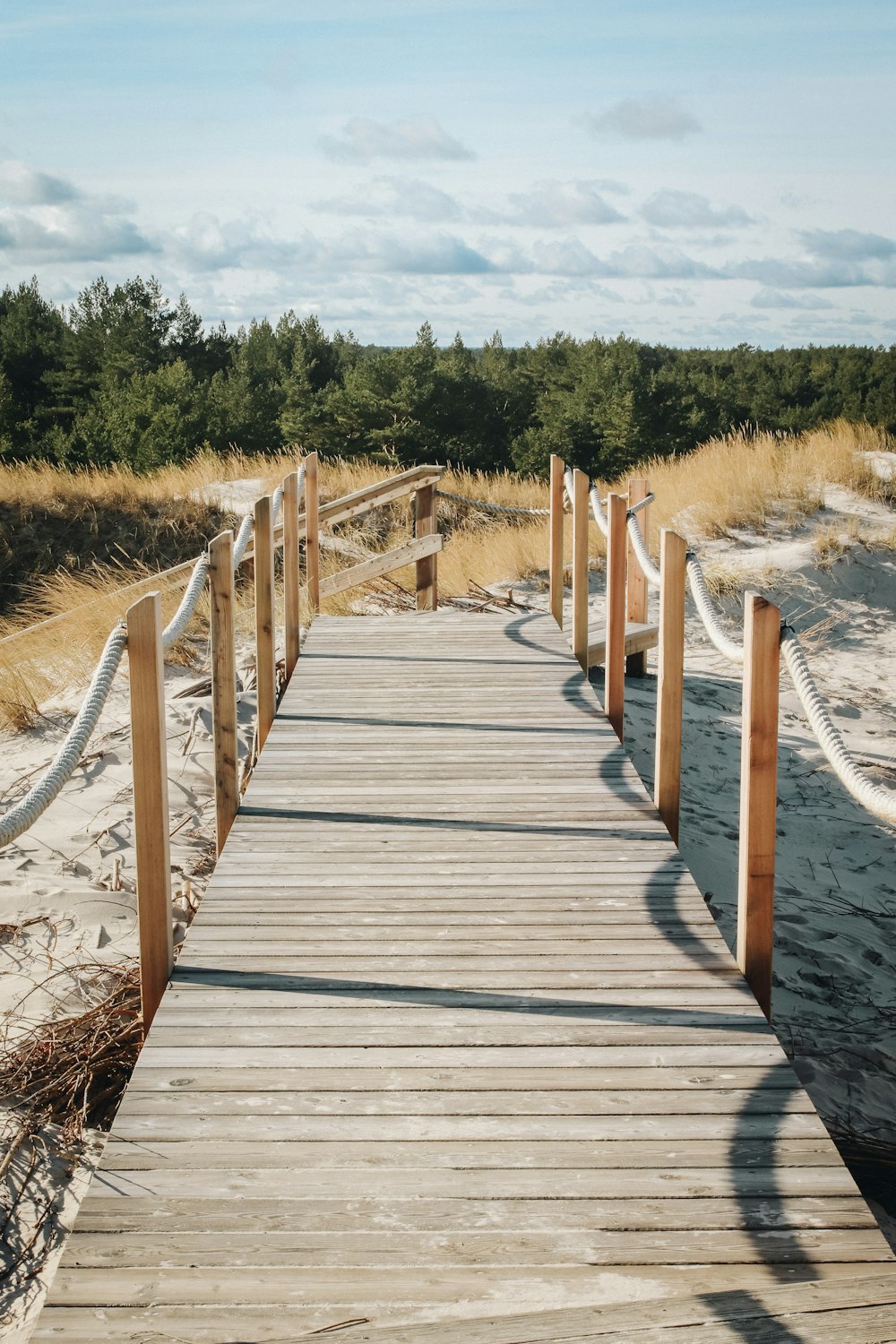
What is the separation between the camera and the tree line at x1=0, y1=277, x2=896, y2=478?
113 ft

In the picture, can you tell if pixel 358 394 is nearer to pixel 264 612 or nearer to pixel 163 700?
pixel 264 612

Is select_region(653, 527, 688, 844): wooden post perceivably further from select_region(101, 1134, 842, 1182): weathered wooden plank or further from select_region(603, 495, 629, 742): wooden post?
select_region(101, 1134, 842, 1182): weathered wooden plank

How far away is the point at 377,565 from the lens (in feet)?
32.5

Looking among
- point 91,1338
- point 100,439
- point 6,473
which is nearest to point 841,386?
point 100,439

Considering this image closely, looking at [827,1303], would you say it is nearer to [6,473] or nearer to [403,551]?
[403,551]

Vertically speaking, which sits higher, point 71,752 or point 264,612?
point 71,752

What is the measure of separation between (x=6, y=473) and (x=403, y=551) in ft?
45.2

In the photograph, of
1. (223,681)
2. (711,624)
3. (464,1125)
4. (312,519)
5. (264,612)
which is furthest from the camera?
(312,519)

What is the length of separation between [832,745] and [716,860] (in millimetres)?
3208

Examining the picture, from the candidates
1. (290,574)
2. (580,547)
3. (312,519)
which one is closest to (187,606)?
(290,574)

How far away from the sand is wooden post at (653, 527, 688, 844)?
3.02 feet

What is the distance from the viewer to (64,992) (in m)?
4.05

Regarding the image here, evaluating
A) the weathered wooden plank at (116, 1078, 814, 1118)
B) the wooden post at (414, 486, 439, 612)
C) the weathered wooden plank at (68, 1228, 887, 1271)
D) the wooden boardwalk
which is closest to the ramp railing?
the wooden boardwalk

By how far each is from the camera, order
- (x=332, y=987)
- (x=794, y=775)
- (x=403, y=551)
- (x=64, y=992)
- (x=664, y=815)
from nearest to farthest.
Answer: (x=332, y=987), (x=64, y=992), (x=664, y=815), (x=794, y=775), (x=403, y=551)
